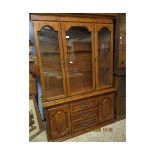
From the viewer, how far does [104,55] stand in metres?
1.88

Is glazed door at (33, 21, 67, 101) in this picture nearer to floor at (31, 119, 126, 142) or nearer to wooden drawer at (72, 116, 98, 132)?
wooden drawer at (72, 116, 98, 132)

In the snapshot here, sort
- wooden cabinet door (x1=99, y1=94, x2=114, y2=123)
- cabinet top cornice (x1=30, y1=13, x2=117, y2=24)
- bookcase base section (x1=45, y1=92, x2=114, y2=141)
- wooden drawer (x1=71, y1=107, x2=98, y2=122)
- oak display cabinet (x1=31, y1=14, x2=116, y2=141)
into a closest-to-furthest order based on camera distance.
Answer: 1. cabinet top cornice (x1=30, y1=13, x2=117, y2=24)
2. oak display cabinet (x1=31, y1=14, x2=116, y2=141)
3. bookcase base section (x1=45, y1=92, x2=114, y2=141)
4. wooden drawer (x1=71, y1=107, x2=98, y2=122)
5. wooden cabinet door (x1=99, y1=94, x2=114, y2=123)

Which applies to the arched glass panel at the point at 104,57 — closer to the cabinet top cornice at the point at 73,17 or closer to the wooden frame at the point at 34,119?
the cabinet top cornice at the point at 73,17

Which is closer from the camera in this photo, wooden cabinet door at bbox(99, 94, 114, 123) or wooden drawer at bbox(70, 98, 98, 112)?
wooden drawer at bbox(70, 98, 98, 112)

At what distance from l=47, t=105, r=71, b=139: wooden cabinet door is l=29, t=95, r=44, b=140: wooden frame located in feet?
1.10

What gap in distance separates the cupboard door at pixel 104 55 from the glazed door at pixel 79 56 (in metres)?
0.09

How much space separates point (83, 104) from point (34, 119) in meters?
0.78

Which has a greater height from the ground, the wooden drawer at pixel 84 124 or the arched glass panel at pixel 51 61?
the arched glass panel at pixel 51 61

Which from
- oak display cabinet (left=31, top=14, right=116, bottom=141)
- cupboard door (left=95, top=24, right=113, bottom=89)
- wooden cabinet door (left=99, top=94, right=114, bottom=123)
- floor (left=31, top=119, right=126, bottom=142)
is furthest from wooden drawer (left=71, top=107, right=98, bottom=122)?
cupboard door (left=95, top=24, right=113, bottom=89)

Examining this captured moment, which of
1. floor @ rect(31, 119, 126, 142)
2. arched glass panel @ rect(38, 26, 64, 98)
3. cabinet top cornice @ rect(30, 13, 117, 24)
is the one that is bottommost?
floor @ rect(31, 119, 126, 142)

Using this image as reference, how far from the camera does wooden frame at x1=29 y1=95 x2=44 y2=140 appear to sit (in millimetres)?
1807

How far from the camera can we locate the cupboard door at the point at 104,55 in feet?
5.76

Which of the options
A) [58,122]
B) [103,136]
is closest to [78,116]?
[58,122]

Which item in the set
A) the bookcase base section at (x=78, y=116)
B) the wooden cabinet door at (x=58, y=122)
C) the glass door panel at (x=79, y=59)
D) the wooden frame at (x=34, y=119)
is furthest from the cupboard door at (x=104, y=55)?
the wooden frame at (x=34, y=119)
